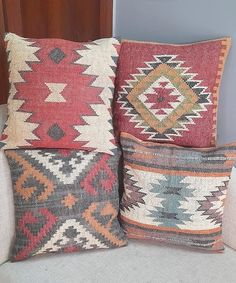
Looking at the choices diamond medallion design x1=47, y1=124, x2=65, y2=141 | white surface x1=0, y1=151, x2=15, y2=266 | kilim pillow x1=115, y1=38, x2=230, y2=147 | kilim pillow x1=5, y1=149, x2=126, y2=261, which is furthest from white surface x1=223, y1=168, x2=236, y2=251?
white surface x1=0, y1=151, x2=15, y2=266

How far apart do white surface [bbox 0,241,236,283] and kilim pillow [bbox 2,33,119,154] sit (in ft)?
1.09

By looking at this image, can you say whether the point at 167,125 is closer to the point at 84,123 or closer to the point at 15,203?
the point at 84,123

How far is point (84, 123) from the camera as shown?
3.25 feet

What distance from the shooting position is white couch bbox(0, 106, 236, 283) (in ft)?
3.01

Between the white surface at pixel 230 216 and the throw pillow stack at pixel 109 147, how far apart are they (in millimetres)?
34

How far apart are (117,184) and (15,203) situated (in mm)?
311

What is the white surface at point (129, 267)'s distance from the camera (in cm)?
92

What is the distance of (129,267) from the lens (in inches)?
37.8

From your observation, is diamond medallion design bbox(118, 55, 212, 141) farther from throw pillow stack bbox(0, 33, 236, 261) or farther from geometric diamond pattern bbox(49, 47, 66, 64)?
geometric diamond pattern bbox(49, 47, 66, 64)

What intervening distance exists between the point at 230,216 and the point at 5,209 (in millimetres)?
677

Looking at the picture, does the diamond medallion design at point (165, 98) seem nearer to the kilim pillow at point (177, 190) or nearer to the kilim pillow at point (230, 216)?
the kilim pillow at point (177, 190)

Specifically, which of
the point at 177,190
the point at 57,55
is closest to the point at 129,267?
the point at 177,190

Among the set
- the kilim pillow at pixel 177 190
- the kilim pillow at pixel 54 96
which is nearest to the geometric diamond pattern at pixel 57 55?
the kilim pillow at pixel 54 96

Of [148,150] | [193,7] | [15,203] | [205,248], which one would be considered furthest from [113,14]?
[205,248]
